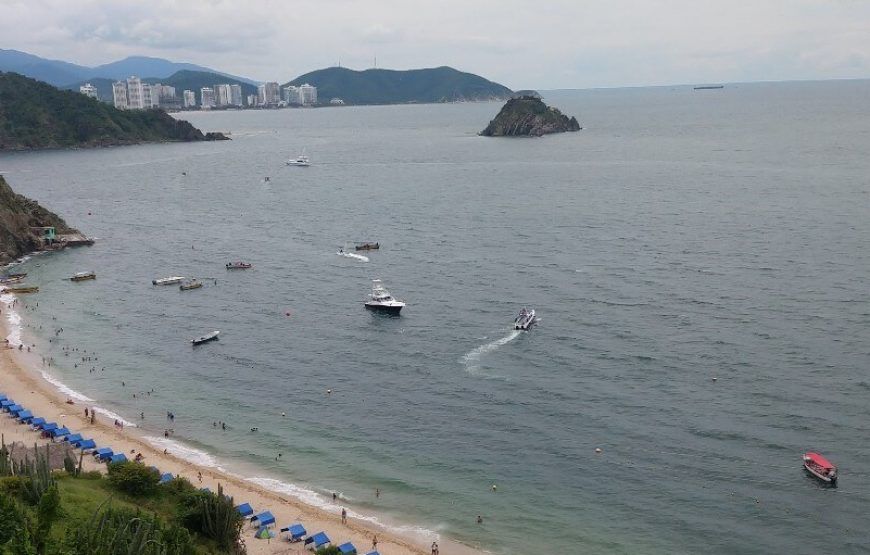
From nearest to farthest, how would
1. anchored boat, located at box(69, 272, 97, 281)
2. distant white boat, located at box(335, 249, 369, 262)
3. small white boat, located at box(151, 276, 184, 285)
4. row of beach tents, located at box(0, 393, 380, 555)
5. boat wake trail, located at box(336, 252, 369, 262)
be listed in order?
row of beach tents, located at box(0, 393, 380, 555) → small white boat, located at box(151, 276, 184, 285) → anchored boat, located at box(69, 272, 97, 281) → boat wake trail, located at box(336, 252, 369, 262) → distant white boat, located at box(335, 249, 369, 262)

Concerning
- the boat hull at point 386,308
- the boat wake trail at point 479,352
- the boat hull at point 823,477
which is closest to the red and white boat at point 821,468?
the boat hull at point 823,477

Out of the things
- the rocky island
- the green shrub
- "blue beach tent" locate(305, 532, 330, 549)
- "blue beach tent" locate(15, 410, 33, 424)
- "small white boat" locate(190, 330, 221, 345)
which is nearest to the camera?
the green shrub

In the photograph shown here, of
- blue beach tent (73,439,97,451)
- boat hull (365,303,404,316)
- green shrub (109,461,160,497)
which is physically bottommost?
blue beach tent (73,439,97,451)

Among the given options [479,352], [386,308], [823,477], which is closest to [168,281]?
[386,308]

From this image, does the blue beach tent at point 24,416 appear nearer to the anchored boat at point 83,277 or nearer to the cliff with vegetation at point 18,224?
the anchored boat at point 83,277

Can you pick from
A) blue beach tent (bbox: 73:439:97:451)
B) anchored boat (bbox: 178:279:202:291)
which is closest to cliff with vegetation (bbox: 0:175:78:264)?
anchored boat (bbox: 178:279:202:291)

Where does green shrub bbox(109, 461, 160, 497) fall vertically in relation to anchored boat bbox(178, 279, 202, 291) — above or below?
above

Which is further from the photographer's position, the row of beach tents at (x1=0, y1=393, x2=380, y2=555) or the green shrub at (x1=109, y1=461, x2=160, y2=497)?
the row of beach tents at (x1=0, y1=393, x2=380, y2=555)

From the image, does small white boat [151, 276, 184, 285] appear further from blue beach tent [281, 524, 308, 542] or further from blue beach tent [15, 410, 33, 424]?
blue beach tent [281, 524, 308, 542]
